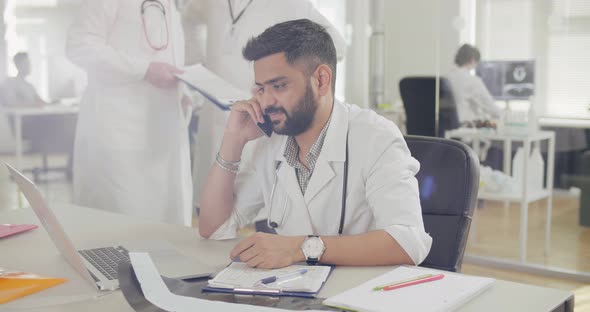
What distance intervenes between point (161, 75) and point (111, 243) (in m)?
1.36

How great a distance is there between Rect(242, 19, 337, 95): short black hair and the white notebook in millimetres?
679

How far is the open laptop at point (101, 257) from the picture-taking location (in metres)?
1.42

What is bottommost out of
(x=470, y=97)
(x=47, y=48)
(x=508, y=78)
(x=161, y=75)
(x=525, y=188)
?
(x=525, y=188)

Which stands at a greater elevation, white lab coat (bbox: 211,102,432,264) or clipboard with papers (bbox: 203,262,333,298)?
white lab coat (bbox: 211,102,432,264)

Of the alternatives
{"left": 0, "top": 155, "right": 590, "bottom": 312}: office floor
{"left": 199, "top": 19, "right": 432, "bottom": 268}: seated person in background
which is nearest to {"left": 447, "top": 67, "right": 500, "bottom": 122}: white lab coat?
{"left": 0, "top": 155, "right": 590, "bottom": 312}: office floor

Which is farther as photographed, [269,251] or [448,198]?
[448,198]

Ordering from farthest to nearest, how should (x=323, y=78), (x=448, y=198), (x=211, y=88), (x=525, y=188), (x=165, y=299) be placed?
(x=525, y=188) < (x=211, y=88) < (x=323, y=78) < (x=448, y=198) < (x=165, y=299)

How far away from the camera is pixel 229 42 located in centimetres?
325

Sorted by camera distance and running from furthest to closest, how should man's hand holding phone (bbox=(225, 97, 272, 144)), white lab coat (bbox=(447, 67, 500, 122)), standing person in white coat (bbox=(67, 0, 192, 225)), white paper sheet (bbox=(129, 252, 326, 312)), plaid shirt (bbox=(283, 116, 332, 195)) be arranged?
1. white lab coat (bbox=(447, 67, 500, 122))
2. standing person in white coat (bbox=(67, 0, 192, 225))
3. man's hand holding phone (bbox=(225, 97, 272, 144))
4. plaid shirt (bbox=(283, 116, 332, 195))
5. white paper sheet (bbox=(129, 252, 326, 312))

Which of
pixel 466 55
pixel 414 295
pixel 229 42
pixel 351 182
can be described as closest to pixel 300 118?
pixel 351 182

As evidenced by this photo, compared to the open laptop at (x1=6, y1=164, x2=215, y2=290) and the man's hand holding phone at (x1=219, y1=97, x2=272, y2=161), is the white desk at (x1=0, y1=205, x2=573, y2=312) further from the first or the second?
the man's hand holding phone at (x1=219, y1=97, x2=272, y2=161)

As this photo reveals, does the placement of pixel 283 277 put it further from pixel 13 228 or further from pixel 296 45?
pixel 13 228

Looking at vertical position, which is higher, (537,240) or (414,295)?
(414,295)

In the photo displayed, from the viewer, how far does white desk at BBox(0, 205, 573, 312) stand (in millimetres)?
1270
